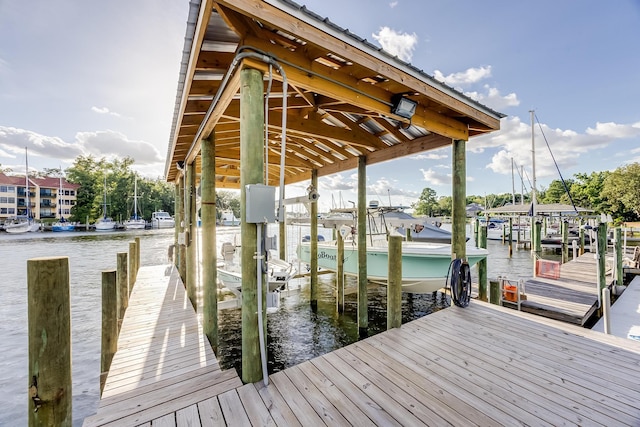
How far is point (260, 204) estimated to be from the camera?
2014 millimetres

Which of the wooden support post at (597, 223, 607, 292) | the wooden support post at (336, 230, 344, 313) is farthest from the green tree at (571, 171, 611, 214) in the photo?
the wooden support post at (336, 230, 344, 313)

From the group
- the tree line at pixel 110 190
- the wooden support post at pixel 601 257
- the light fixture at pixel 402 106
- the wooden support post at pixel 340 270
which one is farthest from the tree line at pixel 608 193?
the tree line at pixel 110 190

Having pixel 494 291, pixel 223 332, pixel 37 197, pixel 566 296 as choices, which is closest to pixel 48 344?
pixel 223 332

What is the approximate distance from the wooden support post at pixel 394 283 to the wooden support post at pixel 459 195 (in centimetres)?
141

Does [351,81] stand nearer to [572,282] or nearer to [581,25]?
[581,25]

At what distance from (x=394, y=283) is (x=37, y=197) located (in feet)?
197

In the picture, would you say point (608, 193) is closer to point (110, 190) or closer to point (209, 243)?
point (209, 243)

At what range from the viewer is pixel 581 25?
506 centimetres

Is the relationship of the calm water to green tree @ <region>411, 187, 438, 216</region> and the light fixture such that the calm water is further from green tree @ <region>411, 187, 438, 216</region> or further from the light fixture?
green tree @ <region>411, 187, 438, 216</region>

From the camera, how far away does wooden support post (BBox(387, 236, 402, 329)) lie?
3330 mm

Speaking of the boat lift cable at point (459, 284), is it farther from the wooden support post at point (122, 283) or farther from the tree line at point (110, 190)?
the tree line at point (110, 190)

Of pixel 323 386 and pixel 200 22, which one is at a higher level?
pixel 200 22

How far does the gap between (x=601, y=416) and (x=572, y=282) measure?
334 inches

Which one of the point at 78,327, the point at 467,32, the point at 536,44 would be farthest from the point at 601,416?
the point at 78,327
